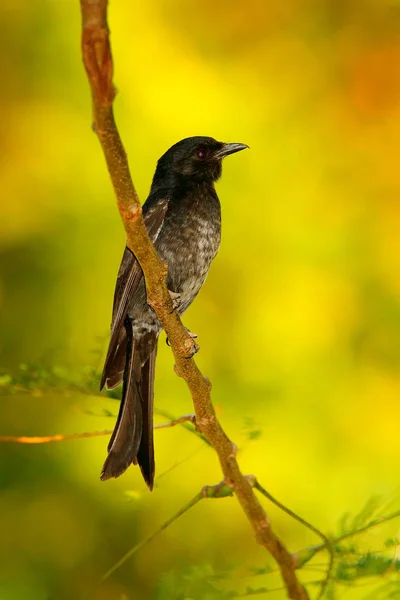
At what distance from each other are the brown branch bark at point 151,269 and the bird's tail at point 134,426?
0.47m

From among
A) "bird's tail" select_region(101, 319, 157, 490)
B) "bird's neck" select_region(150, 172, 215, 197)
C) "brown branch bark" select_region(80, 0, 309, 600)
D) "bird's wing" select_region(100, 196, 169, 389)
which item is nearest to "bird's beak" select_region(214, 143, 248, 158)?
"bird's neck" select_region(150, 172, 215, 197)

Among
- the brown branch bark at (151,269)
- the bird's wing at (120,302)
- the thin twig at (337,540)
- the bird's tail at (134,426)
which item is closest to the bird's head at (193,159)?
the bird's wing at (120,302)

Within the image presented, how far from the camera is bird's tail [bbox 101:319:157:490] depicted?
2578mm

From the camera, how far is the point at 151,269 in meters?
2.01

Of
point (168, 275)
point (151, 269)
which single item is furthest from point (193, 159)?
point (151, 269)

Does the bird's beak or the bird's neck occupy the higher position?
the bird's beak

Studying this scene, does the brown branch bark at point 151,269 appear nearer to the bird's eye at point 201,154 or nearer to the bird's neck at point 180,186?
the bird's neck at point 180,186

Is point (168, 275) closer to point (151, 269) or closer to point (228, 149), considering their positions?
point (228, 149)

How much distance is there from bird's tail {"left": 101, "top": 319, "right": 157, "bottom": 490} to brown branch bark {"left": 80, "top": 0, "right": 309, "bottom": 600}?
47 cm

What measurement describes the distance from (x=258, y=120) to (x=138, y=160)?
57cm

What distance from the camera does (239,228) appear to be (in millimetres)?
3830

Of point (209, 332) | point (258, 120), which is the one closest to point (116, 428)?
point (209, 332)

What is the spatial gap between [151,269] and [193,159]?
5.65 feet

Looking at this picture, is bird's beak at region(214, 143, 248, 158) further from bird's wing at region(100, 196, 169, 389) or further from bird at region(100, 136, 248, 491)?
bird's wing at region(100, 196, 169, 389)
